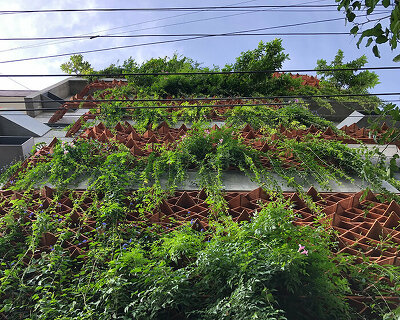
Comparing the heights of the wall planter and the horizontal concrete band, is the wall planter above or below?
below

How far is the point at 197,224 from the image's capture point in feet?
16.4

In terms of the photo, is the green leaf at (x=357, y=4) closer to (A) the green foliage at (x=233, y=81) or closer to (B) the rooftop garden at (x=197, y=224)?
(B) the rooftop garden at (x=197, y=224)

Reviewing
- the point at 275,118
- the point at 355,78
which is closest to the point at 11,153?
the point at 275,118

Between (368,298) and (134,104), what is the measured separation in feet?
22.0

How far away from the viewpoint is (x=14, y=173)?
660 centimetres

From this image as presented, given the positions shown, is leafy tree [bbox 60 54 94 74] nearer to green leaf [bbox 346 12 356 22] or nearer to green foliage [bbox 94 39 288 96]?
green foliage [bbox 94 39 288 96]

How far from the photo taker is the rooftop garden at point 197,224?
12.3 feet

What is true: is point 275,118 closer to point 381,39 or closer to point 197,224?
point 197,224

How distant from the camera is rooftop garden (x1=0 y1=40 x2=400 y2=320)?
3.75 meters

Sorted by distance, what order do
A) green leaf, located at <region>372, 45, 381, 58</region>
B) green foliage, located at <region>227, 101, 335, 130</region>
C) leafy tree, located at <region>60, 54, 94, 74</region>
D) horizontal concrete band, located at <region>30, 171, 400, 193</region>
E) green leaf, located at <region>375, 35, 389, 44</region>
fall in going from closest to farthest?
green leaf, located at <region>375, 35, 389, 44</region>
green leaf, located at <region>372, 45, 381, 58</region>
horizontal concrete band, located at <region>30, 171, 400, 193</region>
green foliage, located at <region>227, 101, 335, 130</region>
leafy tree, located at <region>60, 54, 94, 74</region>

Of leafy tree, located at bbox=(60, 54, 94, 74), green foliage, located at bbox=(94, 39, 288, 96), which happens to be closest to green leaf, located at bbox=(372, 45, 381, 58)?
green foliage, located at bbox=(94, 39, 288, 96)

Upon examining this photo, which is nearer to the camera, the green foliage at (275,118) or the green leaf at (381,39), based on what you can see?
the green leaf at (381,39)

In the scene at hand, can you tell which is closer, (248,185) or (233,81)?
(248,185)

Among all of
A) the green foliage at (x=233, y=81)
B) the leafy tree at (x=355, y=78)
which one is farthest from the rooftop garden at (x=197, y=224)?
the leafy tree at (x=355, y=78)
